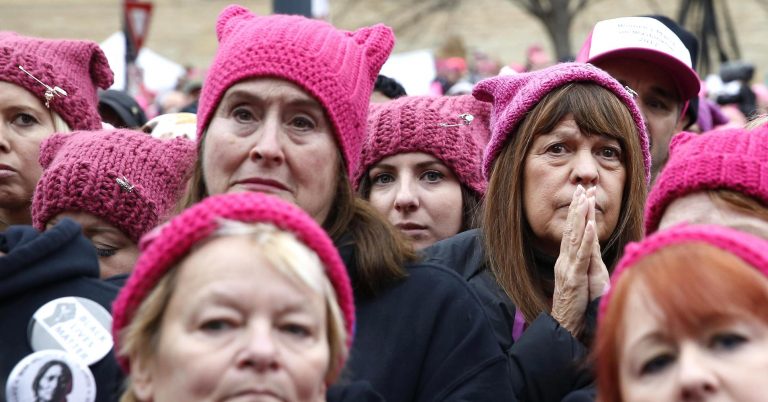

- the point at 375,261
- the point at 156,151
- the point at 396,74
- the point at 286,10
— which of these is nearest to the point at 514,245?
the point at 375,261

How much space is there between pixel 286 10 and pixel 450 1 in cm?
2055

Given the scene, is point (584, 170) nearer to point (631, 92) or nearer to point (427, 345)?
point (631, 92)

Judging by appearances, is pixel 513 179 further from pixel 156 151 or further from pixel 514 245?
pixel 156 151

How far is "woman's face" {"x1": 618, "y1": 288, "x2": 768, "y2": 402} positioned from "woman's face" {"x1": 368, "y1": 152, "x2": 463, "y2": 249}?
8.14 feet

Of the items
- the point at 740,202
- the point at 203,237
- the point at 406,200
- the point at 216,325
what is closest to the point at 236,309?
the point at 216,325

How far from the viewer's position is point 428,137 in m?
5.35

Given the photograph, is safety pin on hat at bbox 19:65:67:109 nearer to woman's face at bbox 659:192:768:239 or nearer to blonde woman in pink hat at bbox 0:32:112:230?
blonde woman in pink hat at bbox 0:32:112:230

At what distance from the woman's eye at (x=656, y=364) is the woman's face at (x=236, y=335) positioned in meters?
0.67

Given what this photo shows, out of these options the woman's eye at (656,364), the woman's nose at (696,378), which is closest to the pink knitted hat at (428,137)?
the woman's eye at (656,364)

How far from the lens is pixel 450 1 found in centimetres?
2883

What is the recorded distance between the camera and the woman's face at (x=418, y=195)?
206 inches

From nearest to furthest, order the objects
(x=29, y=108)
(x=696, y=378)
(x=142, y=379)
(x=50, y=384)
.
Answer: (x=696, y=378) → (x=142, y=379) → (x=50, y=384) → (x=29, y=108)

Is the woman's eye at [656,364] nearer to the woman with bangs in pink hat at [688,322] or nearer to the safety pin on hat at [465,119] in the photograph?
the woman with bangs in pink hat at [688,322]

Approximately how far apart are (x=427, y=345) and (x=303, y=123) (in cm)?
82
